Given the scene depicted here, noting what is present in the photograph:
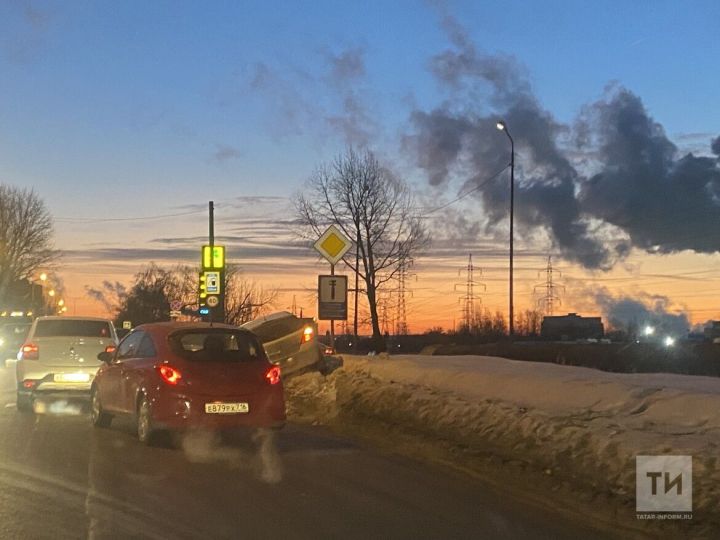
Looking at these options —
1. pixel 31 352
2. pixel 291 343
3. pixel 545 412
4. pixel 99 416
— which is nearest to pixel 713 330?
pixel 291 343

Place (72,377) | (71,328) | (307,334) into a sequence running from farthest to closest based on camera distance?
(307,334) < (71,328) < (72,377)

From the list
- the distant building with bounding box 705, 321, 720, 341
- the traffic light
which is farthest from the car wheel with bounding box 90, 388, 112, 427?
the distant building with bounding box 705, 321, 720, 341

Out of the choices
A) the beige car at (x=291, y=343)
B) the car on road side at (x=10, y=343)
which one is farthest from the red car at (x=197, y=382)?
the car on road side at (x=10, y=343)

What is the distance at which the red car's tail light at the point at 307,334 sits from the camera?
20281 millimetres

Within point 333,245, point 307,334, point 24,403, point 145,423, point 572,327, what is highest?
point 333,245

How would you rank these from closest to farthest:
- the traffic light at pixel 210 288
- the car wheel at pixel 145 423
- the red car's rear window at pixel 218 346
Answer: the car wheel at pixel 145 423, the red car's rear window at pixel 218 346, the traffic light at pixel 210 288

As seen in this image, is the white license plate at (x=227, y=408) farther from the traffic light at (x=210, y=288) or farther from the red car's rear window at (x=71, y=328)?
the traffic light at (x=210, y=288)

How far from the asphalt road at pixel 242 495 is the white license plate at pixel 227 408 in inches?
20.1

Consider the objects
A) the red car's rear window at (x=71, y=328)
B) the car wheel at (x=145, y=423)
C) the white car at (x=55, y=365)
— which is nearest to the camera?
the car wheel at (x=145, y=423)

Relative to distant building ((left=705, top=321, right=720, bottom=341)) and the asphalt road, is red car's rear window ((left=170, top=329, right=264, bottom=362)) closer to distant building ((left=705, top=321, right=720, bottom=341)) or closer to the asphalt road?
the asphalt road

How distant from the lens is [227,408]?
40.7 feet

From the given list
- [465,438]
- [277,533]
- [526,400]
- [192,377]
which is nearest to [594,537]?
[277,533]

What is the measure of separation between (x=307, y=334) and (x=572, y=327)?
8186cm

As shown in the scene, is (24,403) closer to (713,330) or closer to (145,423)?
(145,423)
